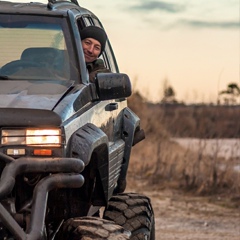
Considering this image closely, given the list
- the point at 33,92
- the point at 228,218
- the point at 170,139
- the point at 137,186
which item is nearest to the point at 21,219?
the point at 33,92

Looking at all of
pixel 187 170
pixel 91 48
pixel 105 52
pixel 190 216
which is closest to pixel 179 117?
pixel 187 170

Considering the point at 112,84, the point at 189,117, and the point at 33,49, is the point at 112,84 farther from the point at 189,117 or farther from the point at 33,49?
the point at 189,117

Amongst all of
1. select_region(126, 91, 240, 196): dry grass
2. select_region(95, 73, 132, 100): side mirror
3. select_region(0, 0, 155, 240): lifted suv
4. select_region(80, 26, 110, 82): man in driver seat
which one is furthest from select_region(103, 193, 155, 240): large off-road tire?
select_region(126, 91, 240, 196): dry grass

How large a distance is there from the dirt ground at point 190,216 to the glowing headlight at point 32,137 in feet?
23.1

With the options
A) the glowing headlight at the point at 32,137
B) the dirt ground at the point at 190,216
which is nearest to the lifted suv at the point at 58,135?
→ the glowing headlight at the point at 32,137

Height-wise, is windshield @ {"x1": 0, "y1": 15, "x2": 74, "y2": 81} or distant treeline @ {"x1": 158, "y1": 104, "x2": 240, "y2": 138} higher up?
windshield @ {"x1": 0, "y1": 15, "x2": 74, "y2": 81}

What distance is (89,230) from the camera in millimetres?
6289

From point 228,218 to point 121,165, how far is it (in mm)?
7319

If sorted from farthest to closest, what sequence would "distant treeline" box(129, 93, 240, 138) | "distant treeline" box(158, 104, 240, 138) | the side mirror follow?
1. "distant treeline" box(158, 104, 240, 138)
2. "distant treeline" box(129, 93, 240, 138)
3. the side mirror

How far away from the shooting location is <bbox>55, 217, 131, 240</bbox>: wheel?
6250mm

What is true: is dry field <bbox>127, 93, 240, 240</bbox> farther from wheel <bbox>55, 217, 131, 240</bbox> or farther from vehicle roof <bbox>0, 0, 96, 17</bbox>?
wheel <bbox>55, 217, 131, 240</bbox>

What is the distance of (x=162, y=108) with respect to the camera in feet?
90.9

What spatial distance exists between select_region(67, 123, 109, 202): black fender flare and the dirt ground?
6.03 m

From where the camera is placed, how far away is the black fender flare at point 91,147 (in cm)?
634
